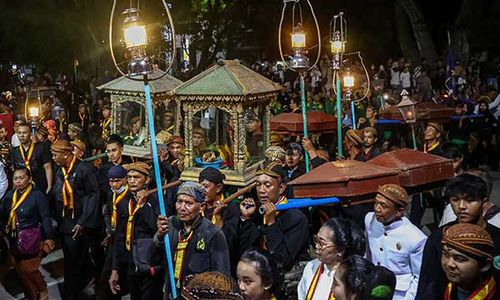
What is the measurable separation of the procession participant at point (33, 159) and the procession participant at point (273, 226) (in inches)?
186

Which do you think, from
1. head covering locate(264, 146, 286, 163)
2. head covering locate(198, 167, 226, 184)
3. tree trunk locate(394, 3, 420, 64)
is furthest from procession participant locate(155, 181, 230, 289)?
tree trunk locate(394, 3, 420, 64)

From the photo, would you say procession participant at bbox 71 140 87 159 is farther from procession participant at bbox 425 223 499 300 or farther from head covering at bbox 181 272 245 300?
procession participant at bbox 425 223 499 300

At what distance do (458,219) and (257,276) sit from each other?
1.58 m

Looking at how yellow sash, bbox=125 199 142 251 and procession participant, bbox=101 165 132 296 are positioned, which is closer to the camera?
yellow sash, bbox=125 199 142 251

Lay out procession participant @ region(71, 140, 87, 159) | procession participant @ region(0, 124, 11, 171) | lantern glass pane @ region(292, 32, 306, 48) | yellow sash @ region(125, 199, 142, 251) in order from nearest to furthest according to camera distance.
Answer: yellow sash @ region(125, 199, 142, 251) → lantern glass pane @ region(292, 32, 306, 48) → procession participant @ region(71, 140, 87, 159) → procession participant @ region(0, 124, 11, 171)

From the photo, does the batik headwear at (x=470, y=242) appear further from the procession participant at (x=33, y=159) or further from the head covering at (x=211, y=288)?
the procession participant at (x=33, y=159)

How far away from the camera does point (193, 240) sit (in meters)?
5.34

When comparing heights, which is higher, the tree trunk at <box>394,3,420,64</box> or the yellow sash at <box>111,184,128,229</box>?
the tree trunk at <box>394,3,420,64</box>

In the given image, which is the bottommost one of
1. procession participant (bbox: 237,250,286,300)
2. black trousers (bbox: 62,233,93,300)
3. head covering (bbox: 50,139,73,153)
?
black trousers (bbox: 62,233,93,300)

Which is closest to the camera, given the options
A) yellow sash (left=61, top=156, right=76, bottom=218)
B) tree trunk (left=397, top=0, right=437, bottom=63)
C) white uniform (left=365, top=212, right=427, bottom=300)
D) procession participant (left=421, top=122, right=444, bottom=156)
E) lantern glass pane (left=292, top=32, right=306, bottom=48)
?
white uniform (left=365, top=212, right=427, bottom=300)

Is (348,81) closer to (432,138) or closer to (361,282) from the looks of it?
(432,138)

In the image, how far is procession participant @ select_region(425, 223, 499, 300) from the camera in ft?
12.3

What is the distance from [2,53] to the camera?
31.2 m

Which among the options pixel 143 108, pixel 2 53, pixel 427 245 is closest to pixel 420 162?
→ pixel 427 245
